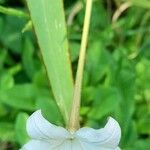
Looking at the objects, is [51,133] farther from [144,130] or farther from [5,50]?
[5,50]

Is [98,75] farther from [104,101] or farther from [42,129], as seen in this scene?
[42,129]

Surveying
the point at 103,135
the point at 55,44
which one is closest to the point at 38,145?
the point at 103,135

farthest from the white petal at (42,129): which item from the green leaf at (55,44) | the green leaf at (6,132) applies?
the green leaf at (6,132)

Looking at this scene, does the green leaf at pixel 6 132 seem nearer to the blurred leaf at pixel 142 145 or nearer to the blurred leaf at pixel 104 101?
the blurred leaf at pixel 104 101

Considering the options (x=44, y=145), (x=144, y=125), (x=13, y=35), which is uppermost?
(x=44, y=145)

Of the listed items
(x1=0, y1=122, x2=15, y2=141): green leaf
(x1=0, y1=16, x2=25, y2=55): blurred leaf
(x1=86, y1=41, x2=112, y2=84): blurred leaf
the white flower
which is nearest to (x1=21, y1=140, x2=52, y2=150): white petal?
the white flower

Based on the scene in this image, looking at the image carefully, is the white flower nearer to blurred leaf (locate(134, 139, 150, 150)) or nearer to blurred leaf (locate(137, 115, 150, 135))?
blurred leaf (locate(134, 139, 150, 150))
